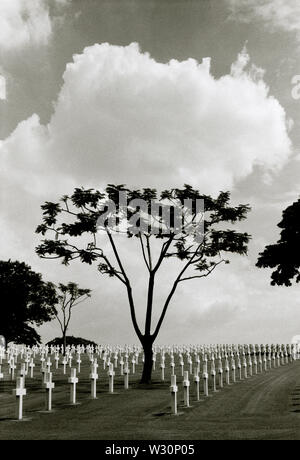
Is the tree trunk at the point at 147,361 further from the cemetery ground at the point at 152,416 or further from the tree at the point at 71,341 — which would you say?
the tree at the point at 71,341

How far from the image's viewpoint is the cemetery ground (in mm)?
11656

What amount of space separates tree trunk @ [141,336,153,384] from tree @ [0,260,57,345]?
112 ft

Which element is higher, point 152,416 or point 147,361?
point 147,361

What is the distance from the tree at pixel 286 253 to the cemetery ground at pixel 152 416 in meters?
21.5

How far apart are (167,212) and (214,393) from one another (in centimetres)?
1278

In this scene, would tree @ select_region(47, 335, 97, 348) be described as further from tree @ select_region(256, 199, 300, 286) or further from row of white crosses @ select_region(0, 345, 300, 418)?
tree @ select_region(256, 199, 300, 286)

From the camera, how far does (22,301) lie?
6281cm

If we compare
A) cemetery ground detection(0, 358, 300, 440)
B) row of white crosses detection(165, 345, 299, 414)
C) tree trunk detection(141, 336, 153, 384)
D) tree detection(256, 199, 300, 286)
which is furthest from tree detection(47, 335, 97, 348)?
cemetery ground detection(0, 358, 300, 440)

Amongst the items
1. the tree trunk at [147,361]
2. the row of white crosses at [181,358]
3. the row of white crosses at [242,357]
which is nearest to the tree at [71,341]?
the row of white crosses at [181,358]

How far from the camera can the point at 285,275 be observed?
4584 cm

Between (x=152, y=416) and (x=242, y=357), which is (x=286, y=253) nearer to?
(x=242, y=357)

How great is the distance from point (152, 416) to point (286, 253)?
3332 cm

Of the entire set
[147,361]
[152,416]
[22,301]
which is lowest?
[152,416]

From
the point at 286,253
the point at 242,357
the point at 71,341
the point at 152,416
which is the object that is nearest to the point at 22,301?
the point at 71,341
